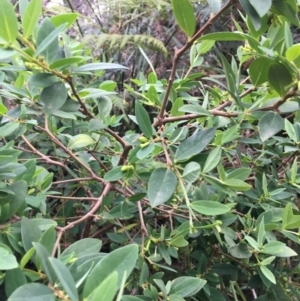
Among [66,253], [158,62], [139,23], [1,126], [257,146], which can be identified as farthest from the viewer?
[139,23]

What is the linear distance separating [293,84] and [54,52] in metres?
0.28

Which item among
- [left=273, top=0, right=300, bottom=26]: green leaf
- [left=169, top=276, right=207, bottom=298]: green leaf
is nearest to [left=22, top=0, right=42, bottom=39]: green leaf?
[left=273, top=0, right=300, bottom=26]: green leaf

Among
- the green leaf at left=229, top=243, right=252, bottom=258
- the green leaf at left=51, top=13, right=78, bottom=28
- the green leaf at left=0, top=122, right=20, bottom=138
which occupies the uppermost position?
the green leaf at left=51, top=13, right=78, bottom=28

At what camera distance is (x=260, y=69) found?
426 millimetres

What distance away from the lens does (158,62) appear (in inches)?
80.3

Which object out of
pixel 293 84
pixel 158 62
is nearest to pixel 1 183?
pixel 293 84

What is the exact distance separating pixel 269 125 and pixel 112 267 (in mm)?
270

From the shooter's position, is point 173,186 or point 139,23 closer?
point 173,186

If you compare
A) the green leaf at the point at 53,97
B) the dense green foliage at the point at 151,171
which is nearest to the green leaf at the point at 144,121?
the dense green foliage at the point at 151,171

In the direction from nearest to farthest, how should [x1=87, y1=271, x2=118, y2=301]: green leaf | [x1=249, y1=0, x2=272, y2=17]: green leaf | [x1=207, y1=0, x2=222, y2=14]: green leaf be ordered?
1. [x1=87, y1=271, x2=118, y2=301]: green leaf
2. [x1=249, y1=0, x2=272, y2=17]: green leaf
3. [x1=207, y1=0, x2=222, y2=14]: green leaf

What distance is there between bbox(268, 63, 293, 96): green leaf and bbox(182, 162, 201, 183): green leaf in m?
0.14

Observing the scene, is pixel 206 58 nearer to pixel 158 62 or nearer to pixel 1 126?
pixel 158 62

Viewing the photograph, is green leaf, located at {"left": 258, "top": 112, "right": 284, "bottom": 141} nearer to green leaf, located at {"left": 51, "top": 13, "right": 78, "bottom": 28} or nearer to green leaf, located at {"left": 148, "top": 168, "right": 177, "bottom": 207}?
green leaf, located at {"left": 148, "top": 168, "right": 177, "bottom": 207}

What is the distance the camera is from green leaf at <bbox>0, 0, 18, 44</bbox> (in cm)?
34
